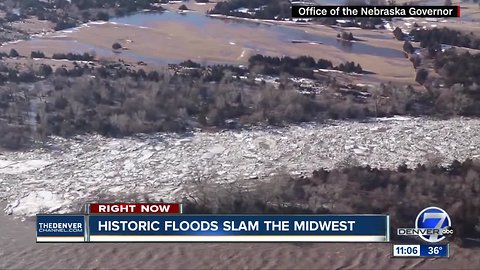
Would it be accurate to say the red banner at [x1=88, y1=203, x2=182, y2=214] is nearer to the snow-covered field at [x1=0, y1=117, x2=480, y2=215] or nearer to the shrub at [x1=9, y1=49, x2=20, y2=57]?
the snow-covered field at [x1=0, y1=117, x2=480, y2=215]

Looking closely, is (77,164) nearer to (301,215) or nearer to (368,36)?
(301,215)

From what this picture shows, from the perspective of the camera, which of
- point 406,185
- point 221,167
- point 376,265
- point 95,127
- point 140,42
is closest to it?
point 376,265

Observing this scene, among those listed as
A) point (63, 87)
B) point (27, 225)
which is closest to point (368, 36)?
point (63, 87)

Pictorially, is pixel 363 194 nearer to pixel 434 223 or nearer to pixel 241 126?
pixel 434 223

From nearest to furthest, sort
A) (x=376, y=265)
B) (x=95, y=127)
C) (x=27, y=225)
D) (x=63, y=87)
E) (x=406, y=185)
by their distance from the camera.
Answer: (x=376, y=265) → (x=27, y=225) → (x=406, y=185) → (x=95, y=127) → (x=63, y=87)

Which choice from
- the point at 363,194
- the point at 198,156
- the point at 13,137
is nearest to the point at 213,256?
the point at 363,194
